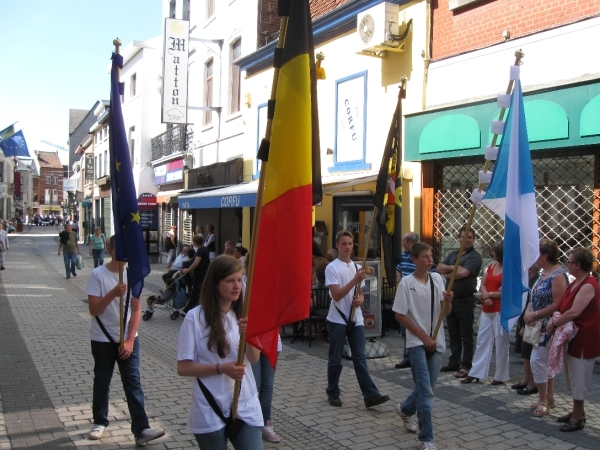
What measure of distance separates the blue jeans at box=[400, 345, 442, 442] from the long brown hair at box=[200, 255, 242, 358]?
2.15 m

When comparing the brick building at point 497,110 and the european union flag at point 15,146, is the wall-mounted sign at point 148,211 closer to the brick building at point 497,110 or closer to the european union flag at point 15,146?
the european union flag at point 15,146

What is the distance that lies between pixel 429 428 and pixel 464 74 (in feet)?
22.4

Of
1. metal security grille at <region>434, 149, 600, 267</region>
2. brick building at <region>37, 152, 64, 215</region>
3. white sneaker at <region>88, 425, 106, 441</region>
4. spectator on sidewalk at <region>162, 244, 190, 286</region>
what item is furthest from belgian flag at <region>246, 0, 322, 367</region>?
brick building at <region>37, 152, 64, 215</region>

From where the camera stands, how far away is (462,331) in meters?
7.82

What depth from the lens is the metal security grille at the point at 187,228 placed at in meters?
23.4

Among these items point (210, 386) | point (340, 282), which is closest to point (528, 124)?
point (340, 282)

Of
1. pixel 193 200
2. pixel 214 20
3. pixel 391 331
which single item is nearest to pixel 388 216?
pixel 391 331

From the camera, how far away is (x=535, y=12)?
8992mm

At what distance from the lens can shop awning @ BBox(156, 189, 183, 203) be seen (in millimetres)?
23953

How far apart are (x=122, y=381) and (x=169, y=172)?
68.4 feet

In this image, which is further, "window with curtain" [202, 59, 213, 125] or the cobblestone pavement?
"window with curtain" [202, 59, 213, 125]

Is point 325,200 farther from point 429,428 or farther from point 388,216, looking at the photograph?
point 429,428

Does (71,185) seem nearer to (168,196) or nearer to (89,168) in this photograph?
(89,168)

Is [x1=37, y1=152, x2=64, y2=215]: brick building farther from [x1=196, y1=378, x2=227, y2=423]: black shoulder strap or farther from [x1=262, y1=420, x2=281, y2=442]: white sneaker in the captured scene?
[x1=196, y1=378, x2=227, y2=423]: black shoulder strap
